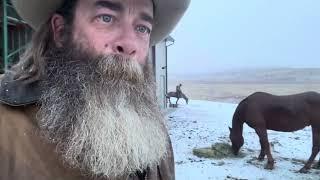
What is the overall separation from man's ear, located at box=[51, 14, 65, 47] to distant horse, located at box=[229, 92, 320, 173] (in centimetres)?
465

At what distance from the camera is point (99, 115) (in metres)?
0.88

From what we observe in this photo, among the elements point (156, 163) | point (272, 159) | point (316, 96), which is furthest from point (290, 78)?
point (156, 163)

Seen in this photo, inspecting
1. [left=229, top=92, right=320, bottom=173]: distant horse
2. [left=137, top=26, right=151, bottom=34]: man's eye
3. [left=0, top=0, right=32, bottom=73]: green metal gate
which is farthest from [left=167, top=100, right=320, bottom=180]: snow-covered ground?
[left=137, top=26, right=151, bottom=34]: man's eye

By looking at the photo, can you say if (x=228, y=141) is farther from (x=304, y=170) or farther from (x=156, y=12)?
(x=156, y=12)

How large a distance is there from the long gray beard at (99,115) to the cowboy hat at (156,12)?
13 centimetres

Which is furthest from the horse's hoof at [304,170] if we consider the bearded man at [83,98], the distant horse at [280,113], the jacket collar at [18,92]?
the jacket collar at [18,92]

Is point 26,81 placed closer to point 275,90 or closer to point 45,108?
point 45,108

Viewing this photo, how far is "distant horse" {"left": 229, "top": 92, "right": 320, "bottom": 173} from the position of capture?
17.6ft

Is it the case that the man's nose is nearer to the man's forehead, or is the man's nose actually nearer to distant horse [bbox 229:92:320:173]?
the man's forehead

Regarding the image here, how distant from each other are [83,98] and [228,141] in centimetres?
548

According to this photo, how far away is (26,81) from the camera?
0.84 m

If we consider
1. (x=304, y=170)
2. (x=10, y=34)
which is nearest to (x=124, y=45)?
(x=304, y=170)

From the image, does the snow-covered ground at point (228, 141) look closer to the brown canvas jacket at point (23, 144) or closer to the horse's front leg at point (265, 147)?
the horse's front leg at point (265, 147)

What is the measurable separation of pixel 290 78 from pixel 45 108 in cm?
493
